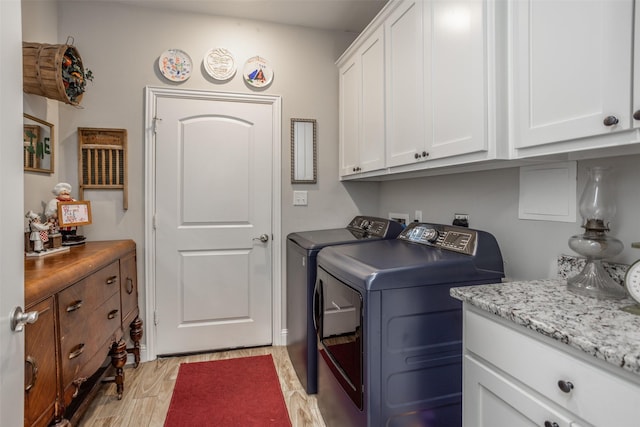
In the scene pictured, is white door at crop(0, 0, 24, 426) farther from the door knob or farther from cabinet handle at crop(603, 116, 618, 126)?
cabinet handle at crop(603, 116, 618, 126)

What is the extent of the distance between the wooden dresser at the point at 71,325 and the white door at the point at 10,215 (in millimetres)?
272

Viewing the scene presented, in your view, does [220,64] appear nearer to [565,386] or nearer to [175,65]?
[175,65]

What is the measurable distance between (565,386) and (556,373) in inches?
1.5

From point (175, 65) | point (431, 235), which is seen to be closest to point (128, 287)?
point (175, 65)

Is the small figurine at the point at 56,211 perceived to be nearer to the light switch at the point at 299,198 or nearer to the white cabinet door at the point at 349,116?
the light switch at the point at 299,198

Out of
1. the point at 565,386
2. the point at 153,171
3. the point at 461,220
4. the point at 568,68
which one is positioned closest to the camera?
the point at 565,386

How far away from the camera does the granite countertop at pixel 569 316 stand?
700 millimetres

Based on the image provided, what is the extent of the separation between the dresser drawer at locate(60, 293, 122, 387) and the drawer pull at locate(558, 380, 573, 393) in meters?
1.61

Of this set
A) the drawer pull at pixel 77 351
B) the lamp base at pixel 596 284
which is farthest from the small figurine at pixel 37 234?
the lamp base at pixel 596 284

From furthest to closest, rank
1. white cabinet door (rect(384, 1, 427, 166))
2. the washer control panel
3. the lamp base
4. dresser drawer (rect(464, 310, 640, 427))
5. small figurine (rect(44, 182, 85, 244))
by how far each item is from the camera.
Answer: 1. the washer control panel
2. small figurine (rect(44, 182, 85, 244))
3. white cabinet door (rect(384, 1, 427, 166))
4. the lamp base
5. dresser drawer (rect(464, 310, 640, 427))

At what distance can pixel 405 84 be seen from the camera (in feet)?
5.89

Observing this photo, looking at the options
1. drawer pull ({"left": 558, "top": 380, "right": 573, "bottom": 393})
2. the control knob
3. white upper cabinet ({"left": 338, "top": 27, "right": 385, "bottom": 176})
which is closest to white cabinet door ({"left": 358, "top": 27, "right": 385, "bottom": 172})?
white upper cabinet ({"left": 338, "top": 27, "right": 385, "bottom": 176})

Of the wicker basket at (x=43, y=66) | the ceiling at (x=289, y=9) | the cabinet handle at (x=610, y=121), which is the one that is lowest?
the cabinet handle at (x=610, y=121)

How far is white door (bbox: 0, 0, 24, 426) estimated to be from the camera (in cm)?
78
